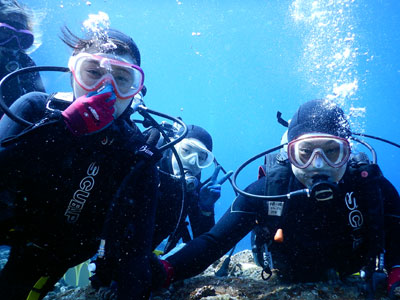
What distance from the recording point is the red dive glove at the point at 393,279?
243cm

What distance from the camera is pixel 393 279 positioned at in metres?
2.52

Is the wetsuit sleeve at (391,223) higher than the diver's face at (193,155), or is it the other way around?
the diver's face at (193,155)

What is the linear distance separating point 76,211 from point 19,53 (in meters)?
4.14

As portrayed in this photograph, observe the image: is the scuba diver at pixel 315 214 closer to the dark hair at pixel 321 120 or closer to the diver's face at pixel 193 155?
the dark hair at pixel 321 120

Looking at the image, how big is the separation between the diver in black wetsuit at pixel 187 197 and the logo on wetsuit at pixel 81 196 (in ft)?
5.61

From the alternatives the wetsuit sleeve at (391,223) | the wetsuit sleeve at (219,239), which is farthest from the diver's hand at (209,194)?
the wetsuit sleeve at (391,223)

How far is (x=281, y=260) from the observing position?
10.4 feet

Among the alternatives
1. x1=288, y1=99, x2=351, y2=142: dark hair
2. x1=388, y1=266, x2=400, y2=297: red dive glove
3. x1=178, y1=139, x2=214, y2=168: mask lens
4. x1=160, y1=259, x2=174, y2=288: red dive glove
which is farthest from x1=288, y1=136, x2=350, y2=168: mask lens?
x1=178, y1=139, x2=214, y2=168: mask lens

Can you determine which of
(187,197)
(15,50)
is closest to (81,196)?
(187,197)

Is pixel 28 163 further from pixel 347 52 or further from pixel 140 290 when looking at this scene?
pixel 347 52

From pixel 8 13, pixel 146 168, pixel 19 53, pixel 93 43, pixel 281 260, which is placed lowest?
pixel 281 260

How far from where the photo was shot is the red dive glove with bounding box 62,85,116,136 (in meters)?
1.88

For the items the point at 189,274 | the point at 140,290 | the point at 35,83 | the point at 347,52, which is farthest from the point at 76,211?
the point at 347,52

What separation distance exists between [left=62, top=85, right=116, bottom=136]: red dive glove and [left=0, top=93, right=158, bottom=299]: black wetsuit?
0.35 metres
